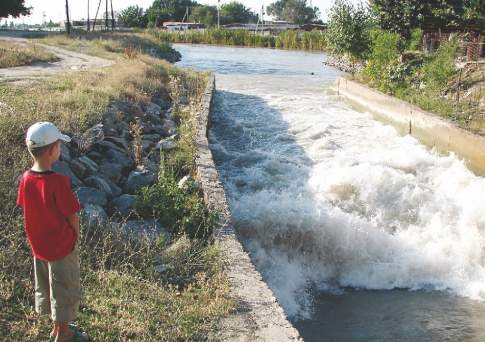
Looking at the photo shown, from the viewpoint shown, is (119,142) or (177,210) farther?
(119,142)

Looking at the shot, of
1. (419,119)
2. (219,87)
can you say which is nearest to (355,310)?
(419,119)

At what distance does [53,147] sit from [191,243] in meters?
2.28

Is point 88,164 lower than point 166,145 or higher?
higher

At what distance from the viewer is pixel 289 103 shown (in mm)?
19312

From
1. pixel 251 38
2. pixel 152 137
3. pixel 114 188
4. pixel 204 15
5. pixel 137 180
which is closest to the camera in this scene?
pixel 114 188

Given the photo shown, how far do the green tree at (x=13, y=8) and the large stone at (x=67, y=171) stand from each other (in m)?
36.9

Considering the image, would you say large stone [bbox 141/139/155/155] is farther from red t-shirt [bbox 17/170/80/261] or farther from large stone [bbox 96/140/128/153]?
red t-shirt [bbox 17/170/80/261]

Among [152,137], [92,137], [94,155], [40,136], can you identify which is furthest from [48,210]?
[152,137]

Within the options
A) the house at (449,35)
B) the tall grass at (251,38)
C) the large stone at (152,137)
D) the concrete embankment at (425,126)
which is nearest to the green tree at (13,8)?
the tall grass at (251,38)

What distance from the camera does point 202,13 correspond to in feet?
396

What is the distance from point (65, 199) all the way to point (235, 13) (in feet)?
433

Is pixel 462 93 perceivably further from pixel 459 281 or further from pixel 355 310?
pixel 355 310

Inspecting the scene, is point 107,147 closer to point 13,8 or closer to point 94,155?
point 94,155

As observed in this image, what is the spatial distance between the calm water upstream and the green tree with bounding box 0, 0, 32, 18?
1264 inches
